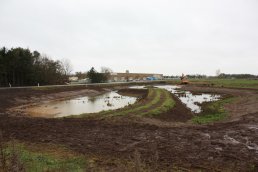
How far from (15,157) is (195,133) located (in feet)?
33.9

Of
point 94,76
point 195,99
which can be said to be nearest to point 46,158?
point 195,99

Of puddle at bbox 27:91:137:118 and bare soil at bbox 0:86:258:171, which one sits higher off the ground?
bare soil at bbox 0:86:258:171

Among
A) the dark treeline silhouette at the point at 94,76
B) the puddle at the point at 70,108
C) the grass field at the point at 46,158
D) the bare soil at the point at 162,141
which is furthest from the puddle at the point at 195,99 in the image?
the dark treeline silhouette at the point at 94,76

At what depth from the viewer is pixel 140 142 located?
38.5ft

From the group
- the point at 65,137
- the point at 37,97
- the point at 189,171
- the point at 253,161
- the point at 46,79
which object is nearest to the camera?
the point at 189,171

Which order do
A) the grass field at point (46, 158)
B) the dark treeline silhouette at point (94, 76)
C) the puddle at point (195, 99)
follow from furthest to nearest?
1. the dark treeline silhouette at point (94, 76)
2. the puddle at point (195, 99)
3. the grass field at point (46, 158)

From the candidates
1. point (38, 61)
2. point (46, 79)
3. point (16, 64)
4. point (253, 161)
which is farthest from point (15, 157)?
point (38, 61)

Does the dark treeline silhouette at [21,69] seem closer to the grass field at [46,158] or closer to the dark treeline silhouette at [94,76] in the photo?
the dark treeline silhouette at [94,76]

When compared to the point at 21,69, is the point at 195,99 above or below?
below

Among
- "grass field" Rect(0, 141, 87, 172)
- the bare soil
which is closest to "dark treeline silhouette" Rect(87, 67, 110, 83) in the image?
the bare soil

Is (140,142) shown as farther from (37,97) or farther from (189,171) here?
(37,97)

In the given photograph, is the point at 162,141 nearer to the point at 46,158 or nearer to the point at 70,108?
the point at 46,158

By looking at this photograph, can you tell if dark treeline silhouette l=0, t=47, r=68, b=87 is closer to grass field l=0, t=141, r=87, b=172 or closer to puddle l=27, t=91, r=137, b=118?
puddle l=27, t=91, r=137, b=118

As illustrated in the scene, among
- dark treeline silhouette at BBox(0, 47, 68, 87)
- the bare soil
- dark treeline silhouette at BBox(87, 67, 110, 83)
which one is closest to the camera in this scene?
the bare soil
